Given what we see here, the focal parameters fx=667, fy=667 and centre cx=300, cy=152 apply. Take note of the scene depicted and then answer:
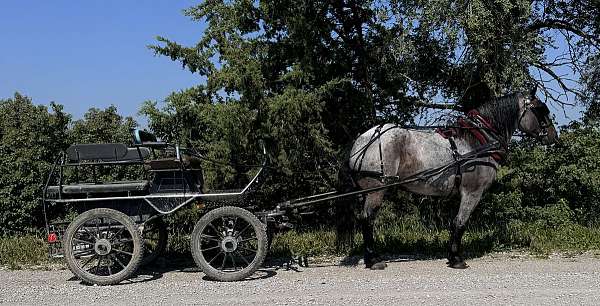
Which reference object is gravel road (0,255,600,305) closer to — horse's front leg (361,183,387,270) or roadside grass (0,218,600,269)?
horse's front leg (361,183,387,270)

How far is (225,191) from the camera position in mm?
8164

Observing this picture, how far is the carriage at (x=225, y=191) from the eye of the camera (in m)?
7.65

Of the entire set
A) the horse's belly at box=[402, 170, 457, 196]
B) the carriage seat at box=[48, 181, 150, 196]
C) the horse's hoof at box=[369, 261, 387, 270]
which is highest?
the carriage seat at box=[48, 181, 150, 196]

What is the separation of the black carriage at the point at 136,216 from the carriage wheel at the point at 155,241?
0.64 m

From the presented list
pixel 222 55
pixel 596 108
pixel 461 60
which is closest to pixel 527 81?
pixel 461 60

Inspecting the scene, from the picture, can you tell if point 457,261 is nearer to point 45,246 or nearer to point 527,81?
point 527,81

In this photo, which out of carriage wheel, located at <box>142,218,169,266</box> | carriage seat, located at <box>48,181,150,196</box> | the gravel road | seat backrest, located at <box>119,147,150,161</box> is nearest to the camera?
the gravel road

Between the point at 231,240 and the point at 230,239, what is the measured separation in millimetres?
16

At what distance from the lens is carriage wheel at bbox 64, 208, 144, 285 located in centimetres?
754

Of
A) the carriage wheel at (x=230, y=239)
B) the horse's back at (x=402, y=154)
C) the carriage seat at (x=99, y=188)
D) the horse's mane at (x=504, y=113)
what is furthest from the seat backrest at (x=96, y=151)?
the horse's mane at (x=504, y=113)

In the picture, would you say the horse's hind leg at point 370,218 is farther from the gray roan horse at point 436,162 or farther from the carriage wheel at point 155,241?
the carriage wheel at point 155,241

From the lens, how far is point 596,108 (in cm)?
1110

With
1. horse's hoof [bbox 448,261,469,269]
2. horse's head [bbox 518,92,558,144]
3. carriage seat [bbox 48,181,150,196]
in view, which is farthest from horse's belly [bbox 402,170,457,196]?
carriage seat [bbox 48,181,150,196]

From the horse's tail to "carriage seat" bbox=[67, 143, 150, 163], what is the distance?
2.51 metres
